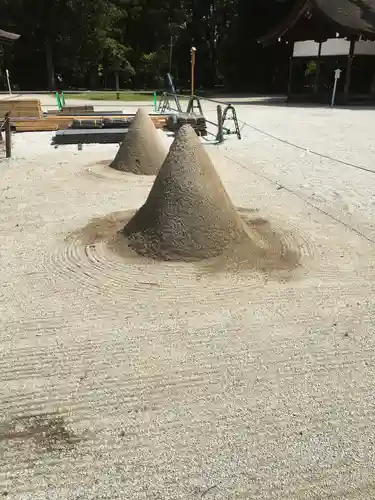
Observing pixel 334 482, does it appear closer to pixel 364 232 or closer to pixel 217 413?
pixel 217 413

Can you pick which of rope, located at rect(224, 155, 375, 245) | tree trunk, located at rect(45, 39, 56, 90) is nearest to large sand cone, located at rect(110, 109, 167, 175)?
rope, located at rect(224, 155, 375, 245)

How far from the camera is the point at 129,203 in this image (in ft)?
27.8

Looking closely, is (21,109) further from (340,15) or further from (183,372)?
(340,15)

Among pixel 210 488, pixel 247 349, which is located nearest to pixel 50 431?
pixel 210 488

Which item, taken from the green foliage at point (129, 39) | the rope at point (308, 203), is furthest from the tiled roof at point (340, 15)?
the rope at point (308, 203)

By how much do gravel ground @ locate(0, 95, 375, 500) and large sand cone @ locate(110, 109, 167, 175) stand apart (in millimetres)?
3527

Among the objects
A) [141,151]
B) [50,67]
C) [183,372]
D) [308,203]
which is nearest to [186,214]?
[183,372]

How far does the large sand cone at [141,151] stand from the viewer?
35.0 ft

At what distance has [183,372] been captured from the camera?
3893 mm

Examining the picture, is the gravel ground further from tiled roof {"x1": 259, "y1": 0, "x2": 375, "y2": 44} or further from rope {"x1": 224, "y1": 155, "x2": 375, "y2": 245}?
tiled roof {"x1": 259, "y1": 0, "x2": 375, "y2": 44}

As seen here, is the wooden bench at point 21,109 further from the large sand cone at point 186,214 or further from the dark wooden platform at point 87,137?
the large sand cone at point 186,214

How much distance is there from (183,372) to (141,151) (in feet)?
25.2

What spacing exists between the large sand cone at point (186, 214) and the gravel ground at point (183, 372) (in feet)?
1.08

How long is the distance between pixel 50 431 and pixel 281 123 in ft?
61.7
